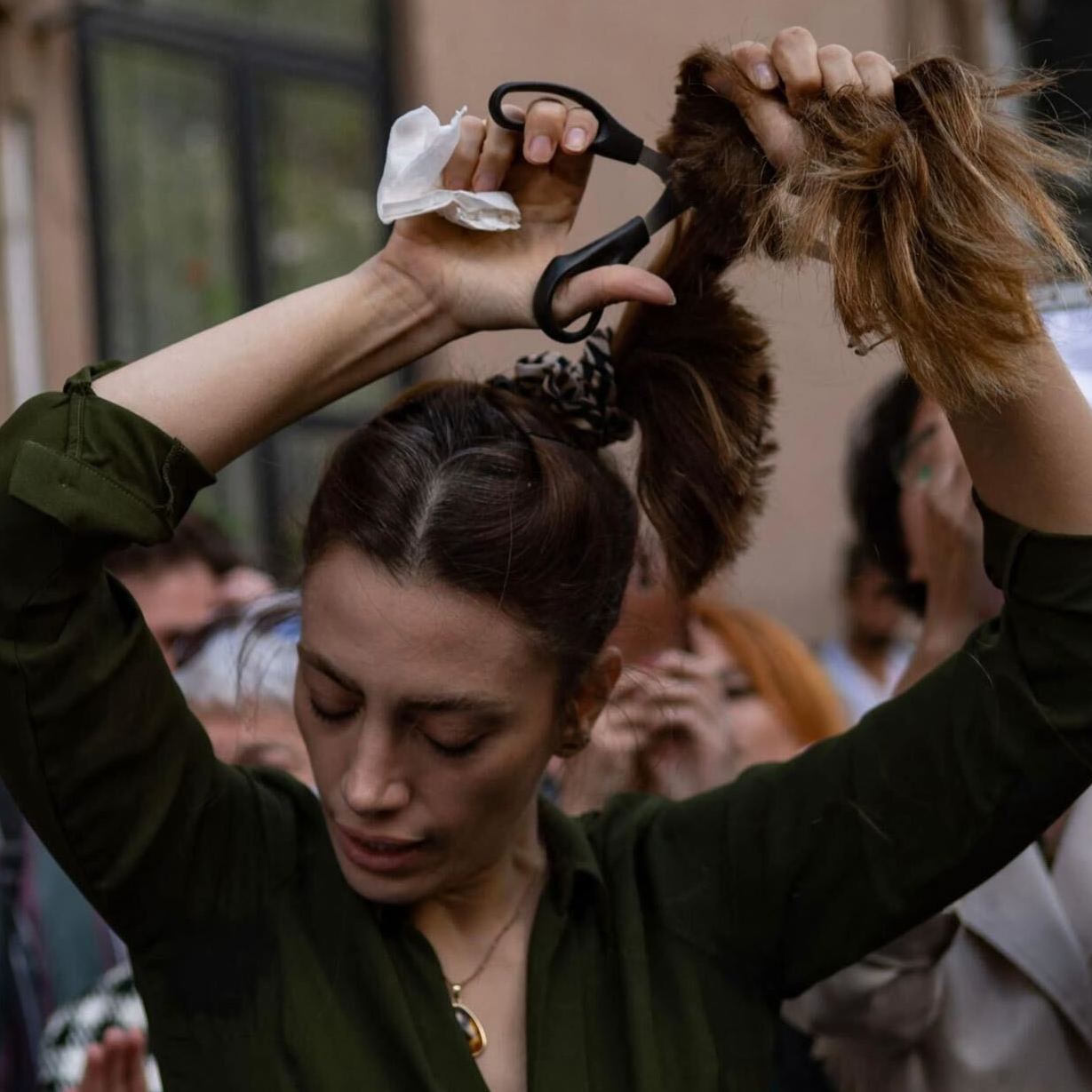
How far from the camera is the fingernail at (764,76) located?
4.34 ft

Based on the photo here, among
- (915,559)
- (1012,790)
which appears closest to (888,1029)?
(1012,790)

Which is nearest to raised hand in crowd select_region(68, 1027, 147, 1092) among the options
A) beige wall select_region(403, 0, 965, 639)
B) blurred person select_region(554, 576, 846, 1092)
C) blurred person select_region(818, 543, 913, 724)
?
blurred person select_region(554, 576, 846, 1092)

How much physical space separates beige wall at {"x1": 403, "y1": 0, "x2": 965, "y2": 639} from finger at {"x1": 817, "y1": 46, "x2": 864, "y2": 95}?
46 cm

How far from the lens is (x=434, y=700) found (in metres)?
1.35

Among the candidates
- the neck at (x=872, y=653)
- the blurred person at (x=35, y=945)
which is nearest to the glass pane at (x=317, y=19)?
the neck at (x=872, y=653)

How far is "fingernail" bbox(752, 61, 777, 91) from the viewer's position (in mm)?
1322

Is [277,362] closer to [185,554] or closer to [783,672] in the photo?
[783,672]

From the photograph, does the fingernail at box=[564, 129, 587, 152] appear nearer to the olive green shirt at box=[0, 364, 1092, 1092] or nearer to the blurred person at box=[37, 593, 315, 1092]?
the olive green shirt at box=[0, 364, 1092, 1092]

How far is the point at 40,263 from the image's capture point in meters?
4.20

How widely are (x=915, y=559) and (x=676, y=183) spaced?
2.81 feet

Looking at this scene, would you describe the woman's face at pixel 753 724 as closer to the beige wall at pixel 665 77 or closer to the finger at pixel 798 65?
the beige wall at pixel 665 77

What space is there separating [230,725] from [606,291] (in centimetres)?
108

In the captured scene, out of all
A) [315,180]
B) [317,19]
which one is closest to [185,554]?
[315,180]

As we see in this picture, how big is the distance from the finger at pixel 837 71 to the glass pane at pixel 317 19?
12.4ft
